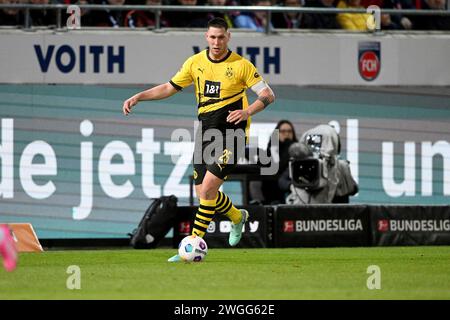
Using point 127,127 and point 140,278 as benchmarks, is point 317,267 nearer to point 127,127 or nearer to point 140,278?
point 140,278

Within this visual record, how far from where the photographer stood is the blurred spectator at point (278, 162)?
61.1ft

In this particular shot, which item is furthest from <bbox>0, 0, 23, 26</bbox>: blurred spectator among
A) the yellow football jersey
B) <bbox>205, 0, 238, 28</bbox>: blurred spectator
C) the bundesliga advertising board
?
the yellow football jersey

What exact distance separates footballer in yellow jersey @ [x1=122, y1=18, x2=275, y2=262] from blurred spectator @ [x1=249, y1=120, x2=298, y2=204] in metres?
5.47

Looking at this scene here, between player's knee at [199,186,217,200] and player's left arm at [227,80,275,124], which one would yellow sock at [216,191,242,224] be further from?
player's left arm at [227,80,275,124]

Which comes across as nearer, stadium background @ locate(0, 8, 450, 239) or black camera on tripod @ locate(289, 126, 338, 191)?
black camera on tripod @ locate(289, 126, 338, 191)

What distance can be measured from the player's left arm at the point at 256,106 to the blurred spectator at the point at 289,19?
21.9ft

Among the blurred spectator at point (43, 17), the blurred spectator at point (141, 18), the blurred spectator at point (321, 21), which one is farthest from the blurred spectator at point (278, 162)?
the blurred spectator at point (43, 17)

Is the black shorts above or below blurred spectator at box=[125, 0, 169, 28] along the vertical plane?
below

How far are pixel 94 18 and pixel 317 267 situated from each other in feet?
25.8

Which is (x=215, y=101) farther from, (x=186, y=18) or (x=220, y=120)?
(x=186, y=18)

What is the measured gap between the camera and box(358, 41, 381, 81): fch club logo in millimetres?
19109

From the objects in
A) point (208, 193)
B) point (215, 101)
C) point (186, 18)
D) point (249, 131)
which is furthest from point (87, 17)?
point (208, 193)

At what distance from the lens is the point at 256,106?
12516 mm
